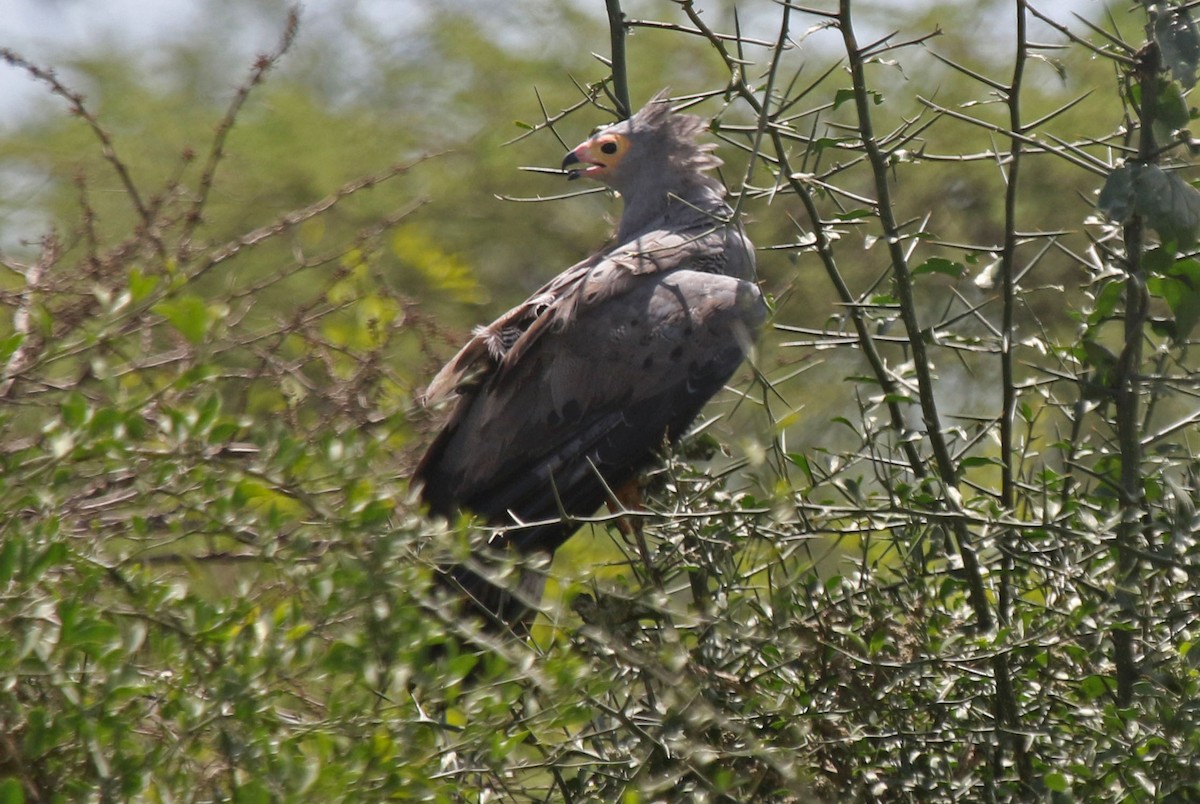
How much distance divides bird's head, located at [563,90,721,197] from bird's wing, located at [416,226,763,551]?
36 cm

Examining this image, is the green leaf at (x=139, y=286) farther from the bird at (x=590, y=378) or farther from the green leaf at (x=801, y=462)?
the bird at (x=590, y=378)

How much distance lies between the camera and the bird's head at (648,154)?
3945 millimetres

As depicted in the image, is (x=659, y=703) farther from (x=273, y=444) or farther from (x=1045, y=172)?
(x=1045, y=172)

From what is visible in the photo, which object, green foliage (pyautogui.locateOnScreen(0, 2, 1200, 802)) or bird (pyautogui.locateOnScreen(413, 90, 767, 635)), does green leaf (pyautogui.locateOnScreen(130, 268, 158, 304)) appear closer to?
green foliage (pyautogui.locateOnScreen(0, 2, 1200, 802))

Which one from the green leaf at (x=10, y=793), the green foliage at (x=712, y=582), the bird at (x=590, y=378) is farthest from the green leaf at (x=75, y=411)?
the bird at (x=590, y=378)

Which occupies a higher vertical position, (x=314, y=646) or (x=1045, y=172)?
(x=1045, y=172)

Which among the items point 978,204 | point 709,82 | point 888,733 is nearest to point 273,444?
point 888,733

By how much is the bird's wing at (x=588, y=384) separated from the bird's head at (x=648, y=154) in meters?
0.36

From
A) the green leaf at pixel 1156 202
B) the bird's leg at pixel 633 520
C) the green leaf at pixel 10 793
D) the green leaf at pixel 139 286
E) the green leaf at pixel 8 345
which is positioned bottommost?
the green leaf at pixel 10 793

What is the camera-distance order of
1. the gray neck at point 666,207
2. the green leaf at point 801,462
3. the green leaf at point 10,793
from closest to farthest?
the green leaf at point 10,793 → the green leaf at point 801,462 → the gray neck at point 666,207

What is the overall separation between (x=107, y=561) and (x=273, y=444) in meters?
0.24

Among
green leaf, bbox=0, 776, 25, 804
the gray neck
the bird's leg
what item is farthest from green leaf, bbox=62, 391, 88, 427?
the gray neck

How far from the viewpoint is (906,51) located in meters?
7.32

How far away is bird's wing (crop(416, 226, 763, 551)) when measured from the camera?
347cm
